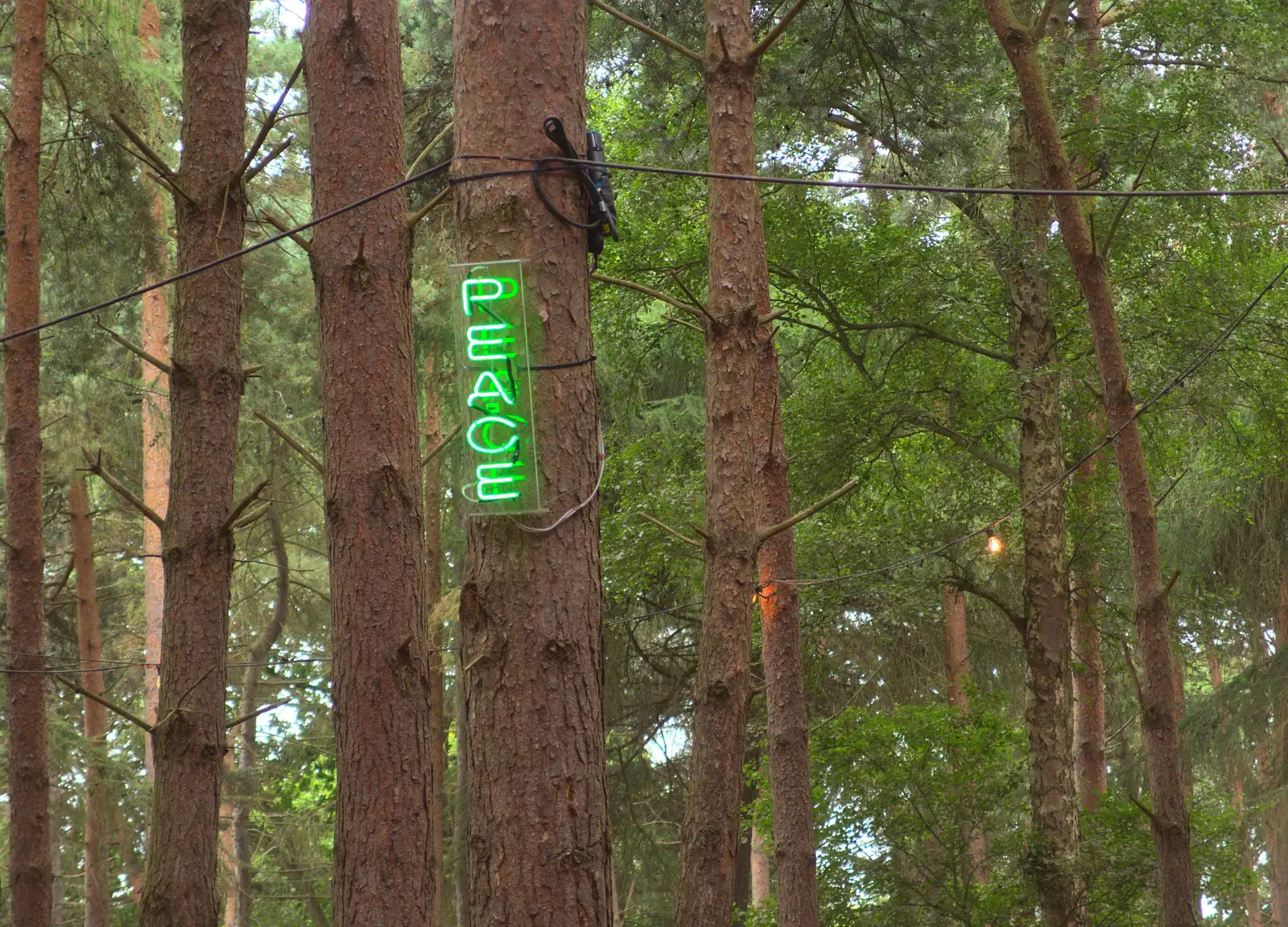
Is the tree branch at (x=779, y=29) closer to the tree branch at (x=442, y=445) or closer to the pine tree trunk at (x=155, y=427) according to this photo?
the tree branch at (x=442, y=445)

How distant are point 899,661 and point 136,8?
1144 cm

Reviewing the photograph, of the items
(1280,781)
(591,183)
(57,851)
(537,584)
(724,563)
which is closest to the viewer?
(537,584)

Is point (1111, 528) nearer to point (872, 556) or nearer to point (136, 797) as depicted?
point (872, 556)

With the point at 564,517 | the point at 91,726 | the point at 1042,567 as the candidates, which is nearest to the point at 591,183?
the point at 564,517

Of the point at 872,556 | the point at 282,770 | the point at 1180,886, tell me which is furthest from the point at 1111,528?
the point at 282,770

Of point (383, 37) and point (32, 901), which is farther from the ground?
point (383, 37)

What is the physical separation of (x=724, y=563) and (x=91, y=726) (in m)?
11.2

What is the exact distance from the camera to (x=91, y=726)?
48.1ft

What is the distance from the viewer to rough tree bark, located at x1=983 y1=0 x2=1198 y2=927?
7.33m

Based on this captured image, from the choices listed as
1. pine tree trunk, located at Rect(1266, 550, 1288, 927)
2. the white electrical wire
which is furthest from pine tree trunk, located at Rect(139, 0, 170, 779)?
pine tree trunk, located at Rect(1266, 550, 1288, 927)

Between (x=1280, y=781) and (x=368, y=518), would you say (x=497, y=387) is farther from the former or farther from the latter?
(x=1280, y=781)

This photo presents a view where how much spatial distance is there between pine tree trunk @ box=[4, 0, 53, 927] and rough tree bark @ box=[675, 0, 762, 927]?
3.60m

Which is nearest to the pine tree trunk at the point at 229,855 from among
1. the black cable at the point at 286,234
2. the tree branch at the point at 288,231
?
the tree branch at the point at 288,231

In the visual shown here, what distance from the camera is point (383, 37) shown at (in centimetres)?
526
